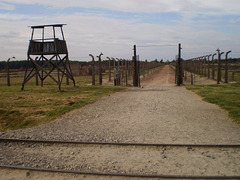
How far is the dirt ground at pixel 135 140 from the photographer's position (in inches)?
174

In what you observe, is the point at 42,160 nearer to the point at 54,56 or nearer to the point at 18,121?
the point at 18,121

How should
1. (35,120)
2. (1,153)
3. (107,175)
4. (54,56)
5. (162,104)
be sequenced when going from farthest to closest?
(54,56)
(162,104)
(35,120)
(1,153)
(107,175)

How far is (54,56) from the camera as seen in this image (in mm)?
15039

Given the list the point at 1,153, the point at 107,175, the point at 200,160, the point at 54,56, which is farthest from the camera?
the point at 54,56

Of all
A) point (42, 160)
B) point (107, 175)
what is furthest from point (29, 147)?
point (107, 175)

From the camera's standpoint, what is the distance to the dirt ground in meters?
4.41

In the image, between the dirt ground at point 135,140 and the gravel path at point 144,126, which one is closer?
the dirt ground at point 135,140

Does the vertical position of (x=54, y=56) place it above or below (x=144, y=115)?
above

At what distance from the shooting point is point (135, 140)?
19.2ft

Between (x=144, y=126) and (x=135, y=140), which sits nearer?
(x=135, y=140)

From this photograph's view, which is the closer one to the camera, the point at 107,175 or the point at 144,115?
the point at 107,175

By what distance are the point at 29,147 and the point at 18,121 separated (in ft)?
9.54

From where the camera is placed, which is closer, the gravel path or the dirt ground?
the dirt ground

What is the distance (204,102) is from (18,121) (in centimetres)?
752
